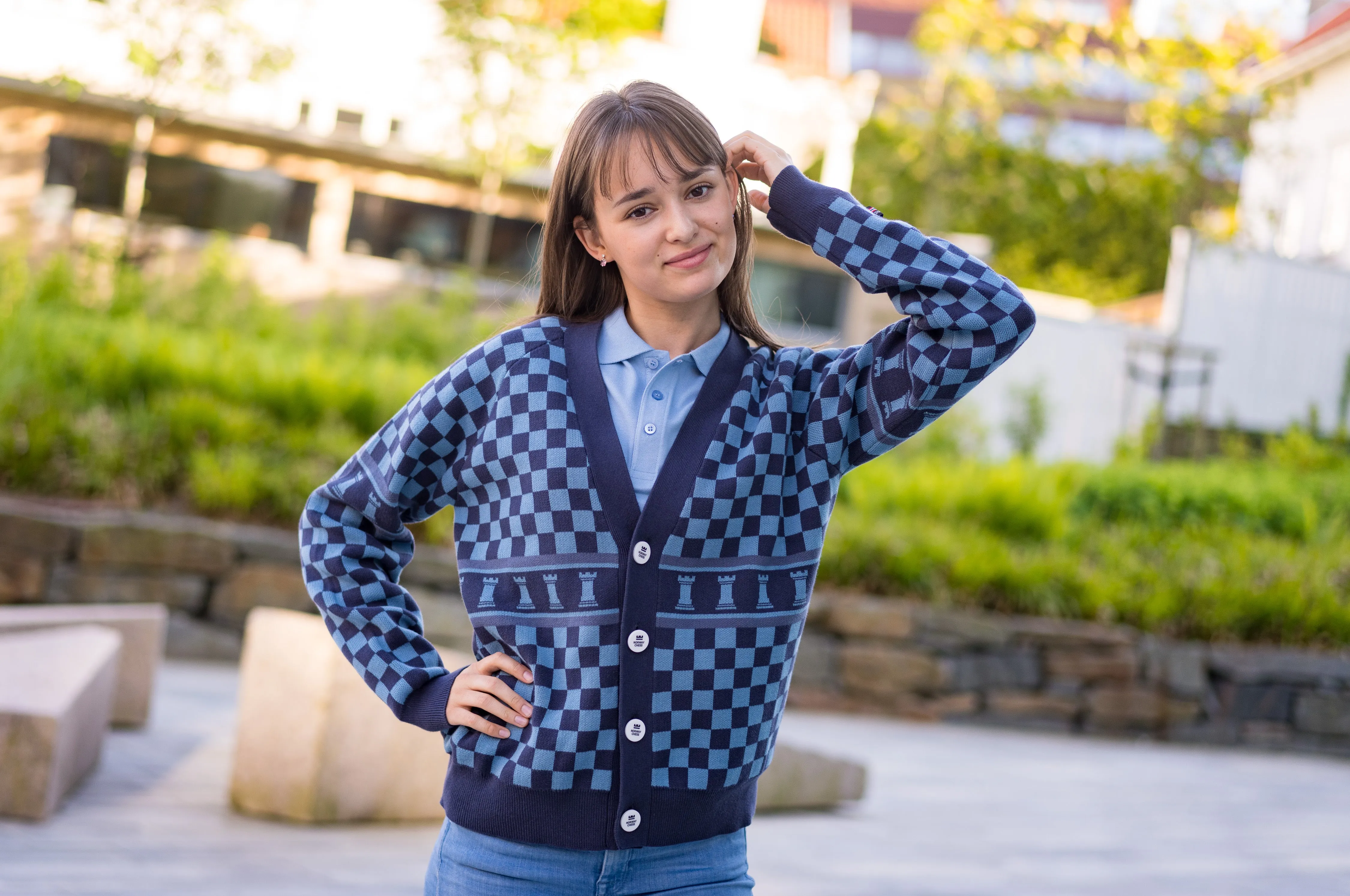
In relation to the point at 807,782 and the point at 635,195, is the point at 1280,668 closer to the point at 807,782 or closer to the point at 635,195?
the point at 807,782

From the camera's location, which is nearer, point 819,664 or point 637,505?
point 637,505

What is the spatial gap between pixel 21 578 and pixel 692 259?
240 inches

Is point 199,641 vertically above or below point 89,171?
below

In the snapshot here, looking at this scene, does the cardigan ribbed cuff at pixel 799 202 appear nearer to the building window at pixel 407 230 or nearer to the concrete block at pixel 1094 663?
the concrete block at pixel 1094 663

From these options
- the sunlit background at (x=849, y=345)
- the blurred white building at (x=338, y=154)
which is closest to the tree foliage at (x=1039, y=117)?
the sunlit background at (x=849, y=345)

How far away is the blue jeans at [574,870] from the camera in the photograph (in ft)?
5.72

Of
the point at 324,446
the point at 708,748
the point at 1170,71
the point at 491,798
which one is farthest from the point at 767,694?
the point at 1170,71

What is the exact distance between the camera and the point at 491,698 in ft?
5.84

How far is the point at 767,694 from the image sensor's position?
1831 mm

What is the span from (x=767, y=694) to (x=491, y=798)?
0.40 m

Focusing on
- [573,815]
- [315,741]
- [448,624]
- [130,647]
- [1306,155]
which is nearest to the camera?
[573,815]

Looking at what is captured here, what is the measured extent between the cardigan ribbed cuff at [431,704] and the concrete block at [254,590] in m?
5.39

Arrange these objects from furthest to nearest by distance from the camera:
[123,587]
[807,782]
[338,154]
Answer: [338,154]
[123,587]
[807,782]

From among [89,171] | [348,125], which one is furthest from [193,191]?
[348,125]
